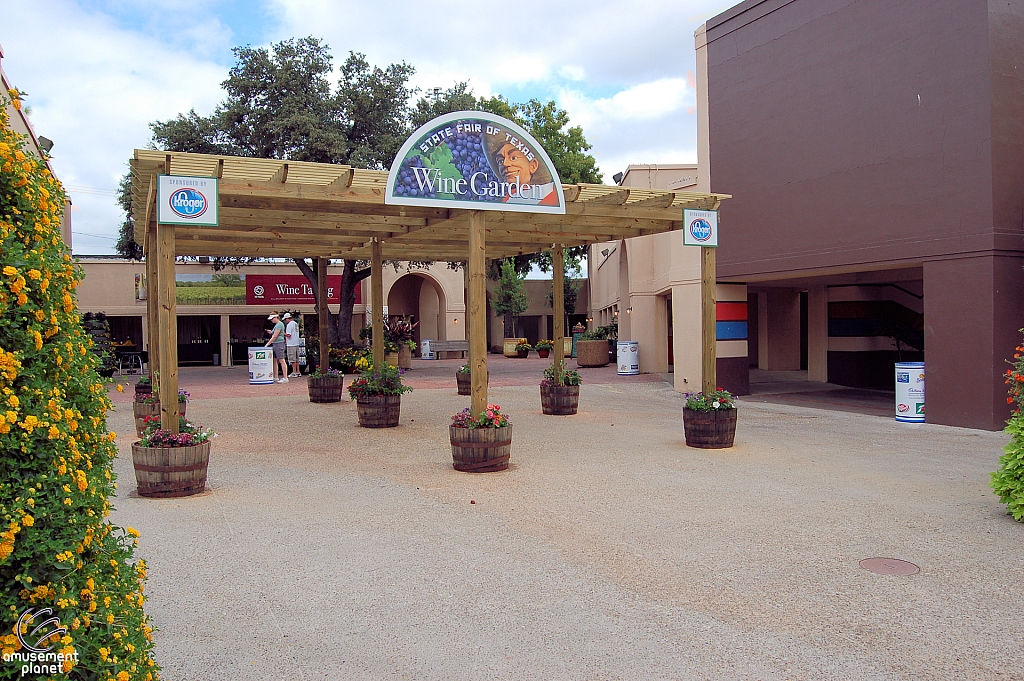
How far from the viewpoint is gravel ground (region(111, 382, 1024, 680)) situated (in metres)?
3.71

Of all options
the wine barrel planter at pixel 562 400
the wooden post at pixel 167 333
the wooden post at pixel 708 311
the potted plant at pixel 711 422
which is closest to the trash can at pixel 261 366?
the wine barrel planter at pixel 562 400

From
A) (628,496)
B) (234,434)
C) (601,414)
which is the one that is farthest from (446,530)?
(601,414)

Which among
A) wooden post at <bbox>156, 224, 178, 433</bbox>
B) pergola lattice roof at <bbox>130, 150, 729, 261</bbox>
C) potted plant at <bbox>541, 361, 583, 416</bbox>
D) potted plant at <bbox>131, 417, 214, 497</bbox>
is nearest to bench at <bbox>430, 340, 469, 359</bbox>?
pergola lattice roof at <bbox>130, 150, 729, 261</bbox>

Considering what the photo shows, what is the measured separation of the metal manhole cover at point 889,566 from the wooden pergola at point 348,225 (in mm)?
4284

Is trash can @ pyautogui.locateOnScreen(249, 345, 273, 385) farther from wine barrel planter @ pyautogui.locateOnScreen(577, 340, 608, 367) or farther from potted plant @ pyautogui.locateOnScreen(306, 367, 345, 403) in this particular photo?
wine barrel planter @ pyautogui.locateOnScreen(577, 340, 608, 367)

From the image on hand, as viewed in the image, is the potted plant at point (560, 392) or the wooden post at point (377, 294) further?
the potted plant at point (560, 392)

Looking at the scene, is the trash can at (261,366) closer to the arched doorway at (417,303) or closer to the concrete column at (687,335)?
the concrete column at (687,335)

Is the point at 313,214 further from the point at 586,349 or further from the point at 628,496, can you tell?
the point at 586,349

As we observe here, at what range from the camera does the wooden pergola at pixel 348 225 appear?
24.7ft

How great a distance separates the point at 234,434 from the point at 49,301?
30.2 ft

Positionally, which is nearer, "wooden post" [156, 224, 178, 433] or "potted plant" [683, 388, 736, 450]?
"wooden post" [156, 224, 178, 433]

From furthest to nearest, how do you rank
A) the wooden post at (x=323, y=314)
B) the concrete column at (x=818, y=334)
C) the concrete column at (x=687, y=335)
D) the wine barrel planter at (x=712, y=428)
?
the concrete column at (x=818, y=334) → the concrete column at (x=687, y=335) → the wooden post at (x=323, y=314) → the wine barrel planter at (x=712, y=428)

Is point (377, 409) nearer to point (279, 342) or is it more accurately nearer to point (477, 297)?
point (477, 297)

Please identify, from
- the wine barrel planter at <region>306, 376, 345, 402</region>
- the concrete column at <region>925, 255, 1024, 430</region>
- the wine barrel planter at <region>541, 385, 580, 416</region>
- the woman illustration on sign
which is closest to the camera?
the woman illustration on sign
